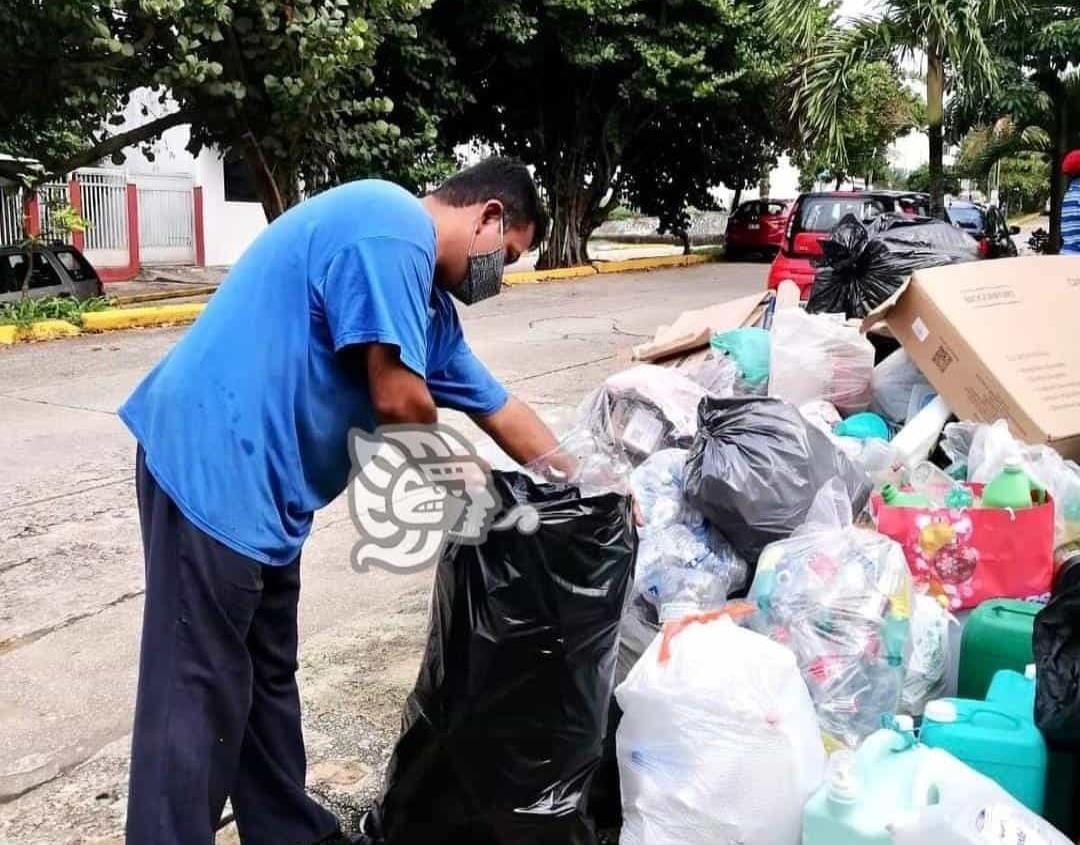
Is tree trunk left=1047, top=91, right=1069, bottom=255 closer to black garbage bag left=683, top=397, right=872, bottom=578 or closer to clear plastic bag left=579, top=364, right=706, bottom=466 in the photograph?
clear plastic bag left=579, top=364, right=706, bottom=466

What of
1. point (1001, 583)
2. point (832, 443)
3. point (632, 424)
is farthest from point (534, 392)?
point (1001, 583)

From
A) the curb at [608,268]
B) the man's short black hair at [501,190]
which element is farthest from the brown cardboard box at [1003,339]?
the curb at [608,268]

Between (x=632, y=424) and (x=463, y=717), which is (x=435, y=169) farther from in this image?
(x=463, y=717)

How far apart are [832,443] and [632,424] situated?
76cm

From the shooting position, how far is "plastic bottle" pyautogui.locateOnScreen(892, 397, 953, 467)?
3.58 meters

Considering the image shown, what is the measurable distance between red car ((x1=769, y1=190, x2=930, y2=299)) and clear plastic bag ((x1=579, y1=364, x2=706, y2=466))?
6.36m

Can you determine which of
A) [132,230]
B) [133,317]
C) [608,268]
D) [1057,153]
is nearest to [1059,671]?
[133,317]

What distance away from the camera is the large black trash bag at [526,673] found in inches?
82.3

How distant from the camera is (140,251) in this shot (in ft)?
61.5

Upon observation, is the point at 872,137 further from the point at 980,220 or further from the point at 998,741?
the point at 998,741

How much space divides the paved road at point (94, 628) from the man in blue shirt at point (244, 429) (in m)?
0.81

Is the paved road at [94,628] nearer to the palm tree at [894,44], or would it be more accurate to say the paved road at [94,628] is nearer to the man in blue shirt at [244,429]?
the man in blue shirt at [244,429]

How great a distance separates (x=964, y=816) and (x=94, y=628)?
3002 mm

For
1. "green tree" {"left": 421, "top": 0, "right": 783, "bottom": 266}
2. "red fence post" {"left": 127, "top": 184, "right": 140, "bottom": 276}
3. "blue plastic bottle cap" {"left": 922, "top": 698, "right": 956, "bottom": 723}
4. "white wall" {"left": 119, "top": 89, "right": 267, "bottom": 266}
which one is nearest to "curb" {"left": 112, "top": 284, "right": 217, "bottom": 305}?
"red fence post" {"left": 127, "top": 184, "right": 140, "bottom": 276}
